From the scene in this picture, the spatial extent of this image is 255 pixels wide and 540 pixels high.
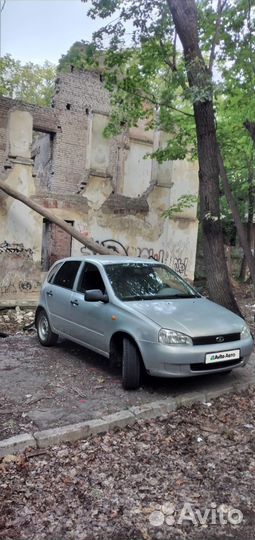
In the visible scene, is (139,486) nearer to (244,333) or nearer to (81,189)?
(244,333)

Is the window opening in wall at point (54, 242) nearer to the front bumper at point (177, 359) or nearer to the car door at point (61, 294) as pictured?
the car door at point (61, 294)

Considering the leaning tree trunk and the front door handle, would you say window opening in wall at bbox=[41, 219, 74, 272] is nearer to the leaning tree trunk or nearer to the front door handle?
the leaning tree trunk

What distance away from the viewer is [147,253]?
15.2 meters

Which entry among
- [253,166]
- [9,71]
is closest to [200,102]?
[253,166]

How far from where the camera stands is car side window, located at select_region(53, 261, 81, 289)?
6.98 m

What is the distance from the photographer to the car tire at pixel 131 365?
518 cm

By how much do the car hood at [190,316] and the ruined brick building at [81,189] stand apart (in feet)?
24.9

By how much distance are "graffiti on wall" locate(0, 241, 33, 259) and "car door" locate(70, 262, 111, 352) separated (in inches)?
252

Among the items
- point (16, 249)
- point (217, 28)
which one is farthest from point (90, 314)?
point (16, 249)

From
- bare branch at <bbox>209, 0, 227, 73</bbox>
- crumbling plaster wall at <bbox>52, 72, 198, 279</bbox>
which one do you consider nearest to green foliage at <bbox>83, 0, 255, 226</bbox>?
bare branch at <bbox>209, 0, 227, 73</bbox>

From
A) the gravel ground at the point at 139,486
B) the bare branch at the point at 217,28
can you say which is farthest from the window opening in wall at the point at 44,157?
the gravel ground at the point at 139,486

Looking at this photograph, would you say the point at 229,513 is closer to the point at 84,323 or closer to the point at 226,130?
the point at 84,323

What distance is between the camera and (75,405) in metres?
4.90

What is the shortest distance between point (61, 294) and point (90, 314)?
1.08 metres
